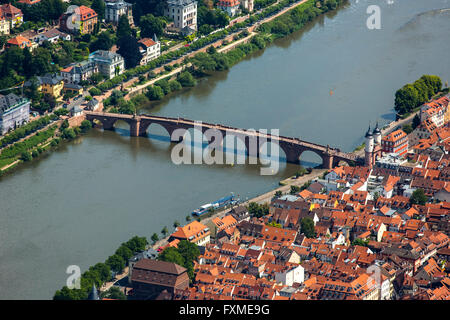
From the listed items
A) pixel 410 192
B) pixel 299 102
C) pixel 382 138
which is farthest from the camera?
pixel 299 102

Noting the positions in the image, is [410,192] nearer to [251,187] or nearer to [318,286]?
[251,187]

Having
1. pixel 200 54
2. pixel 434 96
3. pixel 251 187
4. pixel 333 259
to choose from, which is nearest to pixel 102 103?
pixel 200 54

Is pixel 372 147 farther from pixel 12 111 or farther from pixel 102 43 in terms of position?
pixel 102 43

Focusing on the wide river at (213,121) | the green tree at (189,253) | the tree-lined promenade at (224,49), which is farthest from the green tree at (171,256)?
the tree-lined promenade at (224,49)

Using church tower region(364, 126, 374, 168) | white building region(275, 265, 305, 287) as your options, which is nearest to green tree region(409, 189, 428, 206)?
church tower region(364, 126, 374, 168)

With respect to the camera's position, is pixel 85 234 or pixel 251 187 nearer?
pixel 85 234

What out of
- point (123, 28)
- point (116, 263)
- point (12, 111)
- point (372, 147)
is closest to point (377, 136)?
point (372, 147)

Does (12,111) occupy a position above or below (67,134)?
above
